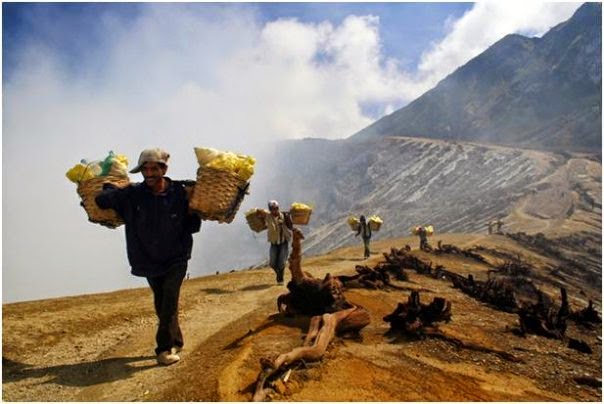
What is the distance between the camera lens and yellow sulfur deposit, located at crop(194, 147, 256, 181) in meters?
5.45

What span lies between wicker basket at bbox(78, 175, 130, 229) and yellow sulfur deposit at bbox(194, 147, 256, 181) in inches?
40.5

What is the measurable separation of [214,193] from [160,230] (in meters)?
0.76

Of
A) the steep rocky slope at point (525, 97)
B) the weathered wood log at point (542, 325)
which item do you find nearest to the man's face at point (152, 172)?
the weathered wood log at point (542, 325)

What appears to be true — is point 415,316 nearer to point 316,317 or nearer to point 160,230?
point 316,317

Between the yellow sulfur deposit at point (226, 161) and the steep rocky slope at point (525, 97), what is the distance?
96.3m

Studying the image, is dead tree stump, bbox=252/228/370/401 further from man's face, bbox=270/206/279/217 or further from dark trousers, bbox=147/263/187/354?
man's face, bbox=270/206/279/217

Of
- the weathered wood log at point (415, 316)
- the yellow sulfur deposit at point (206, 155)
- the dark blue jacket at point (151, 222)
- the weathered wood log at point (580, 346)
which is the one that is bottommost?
the weathered wood log at point (580, 346)

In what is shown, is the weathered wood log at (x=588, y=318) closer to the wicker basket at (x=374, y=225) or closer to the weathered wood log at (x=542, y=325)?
the weathered wood log at (x=542, y=325)

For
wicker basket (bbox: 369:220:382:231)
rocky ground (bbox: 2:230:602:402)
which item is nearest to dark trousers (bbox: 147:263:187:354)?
rocky ground (bbox: 2:230:602:402)

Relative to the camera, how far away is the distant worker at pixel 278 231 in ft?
38.5

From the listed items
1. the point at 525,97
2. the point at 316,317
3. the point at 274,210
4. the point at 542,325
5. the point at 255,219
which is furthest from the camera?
the point at 525,97

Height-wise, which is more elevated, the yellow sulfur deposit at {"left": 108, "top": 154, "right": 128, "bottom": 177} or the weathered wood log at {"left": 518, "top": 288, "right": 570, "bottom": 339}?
the yellow sulfur deposit at {"left": 108, "top": 154, "right": 128, "bottom": 177}

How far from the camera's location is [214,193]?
542 centimetres

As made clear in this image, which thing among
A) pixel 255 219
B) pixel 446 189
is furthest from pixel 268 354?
pixel 446 189
